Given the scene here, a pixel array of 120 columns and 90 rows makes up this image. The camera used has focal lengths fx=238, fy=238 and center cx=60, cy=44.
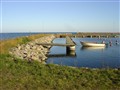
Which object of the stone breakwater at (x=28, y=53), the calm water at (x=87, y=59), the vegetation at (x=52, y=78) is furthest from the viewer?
the calm water at (x=87, y=59)

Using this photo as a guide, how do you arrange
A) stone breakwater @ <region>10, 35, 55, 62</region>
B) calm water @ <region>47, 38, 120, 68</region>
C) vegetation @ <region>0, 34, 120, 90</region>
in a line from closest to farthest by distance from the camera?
vegetation @ <region>0, 34, 120, 90</region> < stone breakwater @ <region>10, 35, 55, 62</region> < calm water @ <region>47, 38, 120, 68</region>

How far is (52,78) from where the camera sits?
12445mm

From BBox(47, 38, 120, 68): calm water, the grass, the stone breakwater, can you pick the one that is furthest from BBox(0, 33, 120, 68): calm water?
the grass

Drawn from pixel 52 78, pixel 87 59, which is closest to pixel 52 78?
pixel 52 78

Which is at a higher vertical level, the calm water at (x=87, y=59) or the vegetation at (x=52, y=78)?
the vegetation at (x=52, y=78)

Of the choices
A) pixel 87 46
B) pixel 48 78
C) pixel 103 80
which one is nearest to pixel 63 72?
pixel 48 78

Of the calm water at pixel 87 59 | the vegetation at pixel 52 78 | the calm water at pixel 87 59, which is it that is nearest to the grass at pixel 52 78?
the vegetation at pixel 52 78

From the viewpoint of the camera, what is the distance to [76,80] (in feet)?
40.2

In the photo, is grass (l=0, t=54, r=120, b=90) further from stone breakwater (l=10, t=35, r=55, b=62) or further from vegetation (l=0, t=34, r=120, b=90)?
stone breakwater (l=10, t=35, r=55, b=62)

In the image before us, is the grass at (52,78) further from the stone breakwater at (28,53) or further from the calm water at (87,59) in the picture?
the calm water at (87,59)

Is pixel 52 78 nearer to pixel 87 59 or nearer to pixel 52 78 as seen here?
pixel 52 78

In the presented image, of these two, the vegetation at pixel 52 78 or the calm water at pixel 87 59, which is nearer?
the vegetation at pixel 52 78

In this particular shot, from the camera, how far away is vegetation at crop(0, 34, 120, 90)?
36.6 ft

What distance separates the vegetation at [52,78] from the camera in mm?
11141
